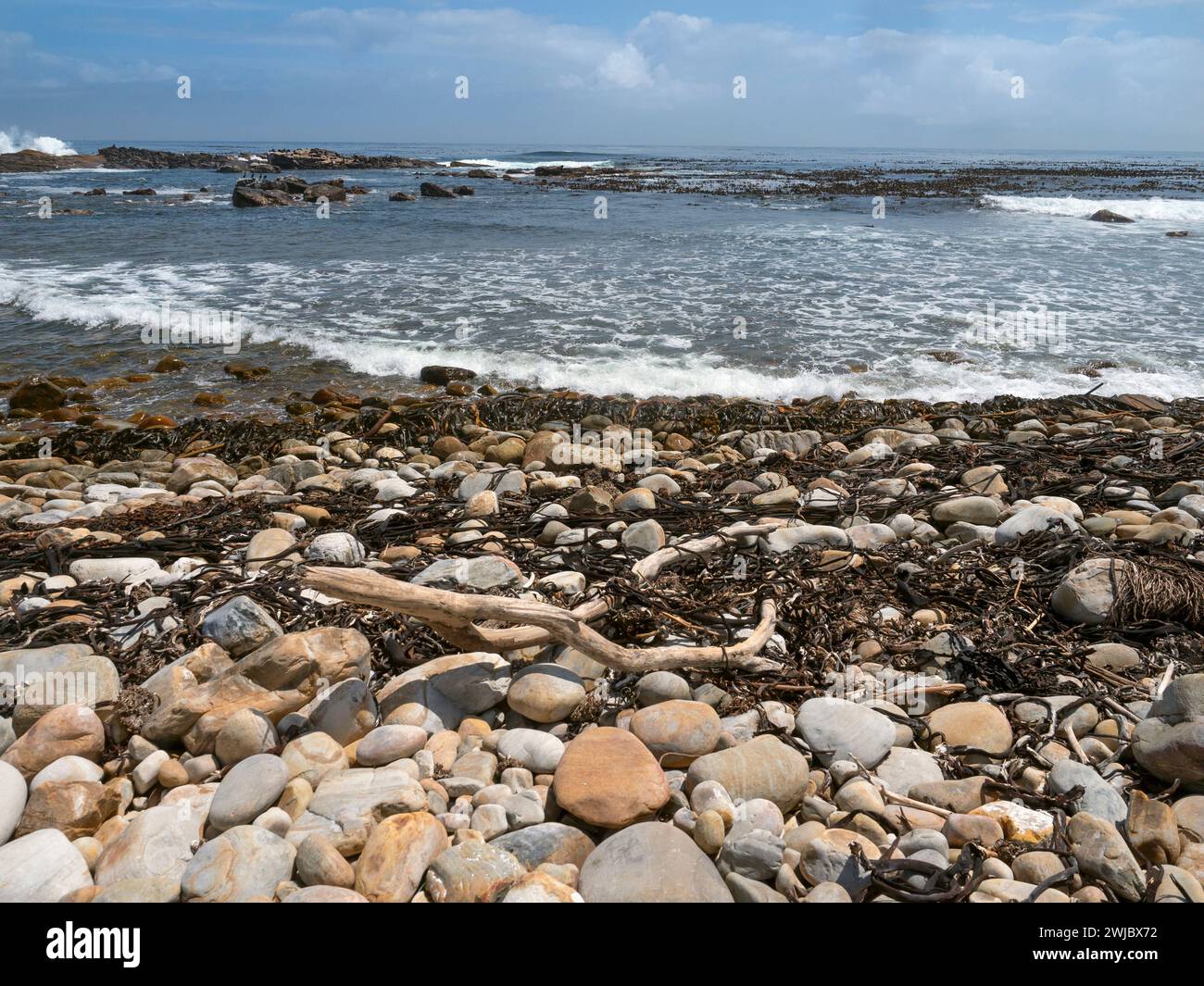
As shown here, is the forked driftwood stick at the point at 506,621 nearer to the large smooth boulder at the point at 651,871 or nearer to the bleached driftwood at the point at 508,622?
the bleached driftwood at the point at 508,622

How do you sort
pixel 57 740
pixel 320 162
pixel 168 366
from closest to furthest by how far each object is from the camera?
pixel 57 740 < pixel 168 366 < pixel 320 162

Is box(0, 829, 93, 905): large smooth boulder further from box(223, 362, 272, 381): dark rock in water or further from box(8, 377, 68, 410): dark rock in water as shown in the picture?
box(223, 362, 272, 381): dark rock in water

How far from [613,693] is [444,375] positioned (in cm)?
678

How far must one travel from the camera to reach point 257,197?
30.8m

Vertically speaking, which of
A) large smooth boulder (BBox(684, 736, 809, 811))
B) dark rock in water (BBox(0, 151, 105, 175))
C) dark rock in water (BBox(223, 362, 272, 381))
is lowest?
large smooth boulder (BBox(684, 736, 809, 811))

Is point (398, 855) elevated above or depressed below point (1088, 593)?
below

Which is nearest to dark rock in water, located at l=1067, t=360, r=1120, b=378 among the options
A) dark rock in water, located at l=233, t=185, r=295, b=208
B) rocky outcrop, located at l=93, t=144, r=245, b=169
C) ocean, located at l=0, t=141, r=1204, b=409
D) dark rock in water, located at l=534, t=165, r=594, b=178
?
ocean, located at l=0, t=141, r=1204, b=409

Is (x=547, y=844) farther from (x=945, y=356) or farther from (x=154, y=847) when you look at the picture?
(x=945, y=356)

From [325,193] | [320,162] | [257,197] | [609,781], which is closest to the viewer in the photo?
[609,781]

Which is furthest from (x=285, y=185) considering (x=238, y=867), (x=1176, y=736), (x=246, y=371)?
(x=1176, y=736)

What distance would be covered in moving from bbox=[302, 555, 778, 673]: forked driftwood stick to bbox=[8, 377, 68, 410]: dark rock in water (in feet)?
24.4

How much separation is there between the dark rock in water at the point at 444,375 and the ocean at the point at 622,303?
0.70 ft

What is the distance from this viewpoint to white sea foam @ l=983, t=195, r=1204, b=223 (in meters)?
29.0
